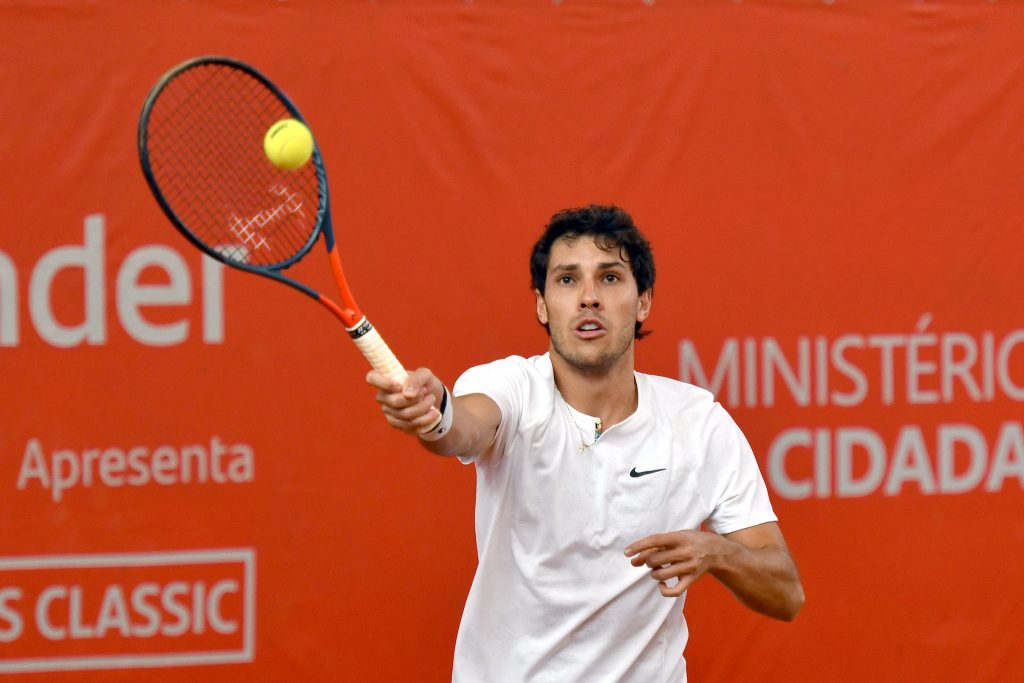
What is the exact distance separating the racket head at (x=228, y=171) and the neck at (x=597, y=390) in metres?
0.67

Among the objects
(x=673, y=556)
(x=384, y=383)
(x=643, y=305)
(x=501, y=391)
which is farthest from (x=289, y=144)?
(x=673, y=556)

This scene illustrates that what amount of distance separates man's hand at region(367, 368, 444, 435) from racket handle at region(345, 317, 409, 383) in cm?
2

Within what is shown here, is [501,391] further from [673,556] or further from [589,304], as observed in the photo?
[673,556]

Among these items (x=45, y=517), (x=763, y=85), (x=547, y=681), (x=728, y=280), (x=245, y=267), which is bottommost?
(x=547, y=681)

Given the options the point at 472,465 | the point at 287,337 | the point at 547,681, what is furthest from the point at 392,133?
the point at 547,681

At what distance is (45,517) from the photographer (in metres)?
2.98

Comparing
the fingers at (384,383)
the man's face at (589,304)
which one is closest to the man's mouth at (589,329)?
the man's face at (589,304)

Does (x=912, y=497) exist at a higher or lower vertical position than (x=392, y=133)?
lower

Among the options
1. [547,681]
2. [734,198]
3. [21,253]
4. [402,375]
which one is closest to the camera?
[402,375]

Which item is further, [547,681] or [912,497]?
[912,497]

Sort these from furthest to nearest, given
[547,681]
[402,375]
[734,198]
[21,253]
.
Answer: [734,198] → [21,253] → [547,681] → [402,375]

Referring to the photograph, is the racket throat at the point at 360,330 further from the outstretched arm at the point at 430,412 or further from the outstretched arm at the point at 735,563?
the outstretched arm at the point at 735,563

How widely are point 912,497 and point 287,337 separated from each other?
5.64ft

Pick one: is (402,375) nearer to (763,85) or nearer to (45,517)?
(45,517)
